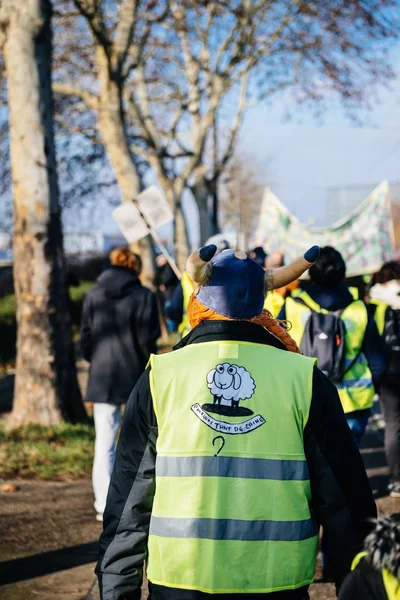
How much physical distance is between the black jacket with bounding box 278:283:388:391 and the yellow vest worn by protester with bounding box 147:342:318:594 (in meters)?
2.85

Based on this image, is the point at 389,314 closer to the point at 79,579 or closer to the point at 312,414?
the point at 79,579

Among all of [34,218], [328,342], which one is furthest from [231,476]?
[34,218]

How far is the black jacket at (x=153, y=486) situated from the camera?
2.55 metres

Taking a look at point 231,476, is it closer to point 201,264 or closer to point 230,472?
point 230,472

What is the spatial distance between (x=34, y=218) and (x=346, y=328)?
14.5ft

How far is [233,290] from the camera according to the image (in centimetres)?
270

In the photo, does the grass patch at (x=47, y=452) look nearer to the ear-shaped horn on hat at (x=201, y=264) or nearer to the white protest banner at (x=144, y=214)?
the white protest banner at (x=144, y=214)

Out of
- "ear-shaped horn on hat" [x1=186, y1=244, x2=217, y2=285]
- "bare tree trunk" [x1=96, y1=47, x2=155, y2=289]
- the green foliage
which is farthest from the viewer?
the green foliage

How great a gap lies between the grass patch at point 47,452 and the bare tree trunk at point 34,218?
0.26 meters

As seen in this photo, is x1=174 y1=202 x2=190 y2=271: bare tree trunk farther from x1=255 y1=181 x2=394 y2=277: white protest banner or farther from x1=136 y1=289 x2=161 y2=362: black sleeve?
x1=136 y1=289 x2=161 y2=362: black sleeve

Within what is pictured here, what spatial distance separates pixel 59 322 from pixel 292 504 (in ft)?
22.6

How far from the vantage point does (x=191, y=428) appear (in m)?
2.53

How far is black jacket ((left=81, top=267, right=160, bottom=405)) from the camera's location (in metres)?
6.59

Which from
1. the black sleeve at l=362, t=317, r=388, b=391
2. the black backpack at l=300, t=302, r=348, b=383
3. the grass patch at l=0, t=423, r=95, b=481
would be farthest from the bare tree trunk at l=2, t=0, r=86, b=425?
the black sleeve at l=362, t=317, r=388, b=391
